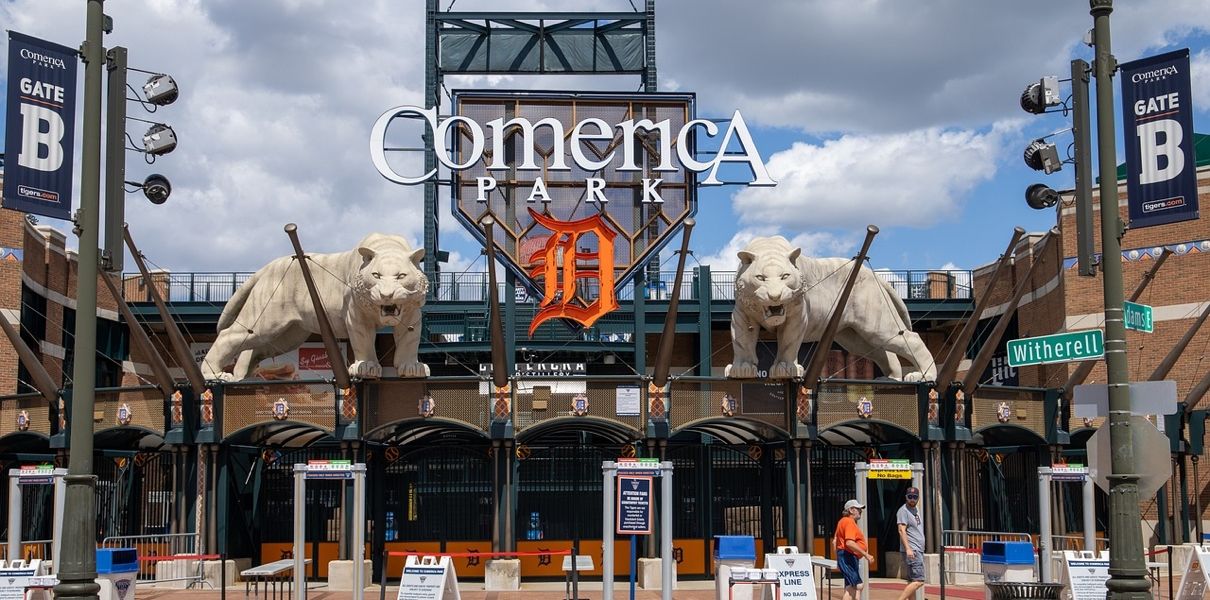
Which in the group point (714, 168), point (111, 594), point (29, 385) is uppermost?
point (714, 168)

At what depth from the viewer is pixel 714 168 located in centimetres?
3206

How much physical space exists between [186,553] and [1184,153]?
17.6 m

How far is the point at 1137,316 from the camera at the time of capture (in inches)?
541

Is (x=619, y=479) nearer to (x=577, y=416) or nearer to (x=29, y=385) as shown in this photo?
(x=577, y=416)

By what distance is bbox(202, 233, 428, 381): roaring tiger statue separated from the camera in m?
24.2

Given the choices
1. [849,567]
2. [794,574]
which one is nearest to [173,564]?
[794,574]

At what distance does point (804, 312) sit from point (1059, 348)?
11.4 metres

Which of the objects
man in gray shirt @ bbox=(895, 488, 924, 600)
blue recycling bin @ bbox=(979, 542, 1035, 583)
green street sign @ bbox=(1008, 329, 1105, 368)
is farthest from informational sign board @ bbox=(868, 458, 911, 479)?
green street sign @ bbox=(1008, 329, 1105, 368)

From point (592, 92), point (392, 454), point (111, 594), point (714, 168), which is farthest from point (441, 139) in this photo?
point (111, 594)

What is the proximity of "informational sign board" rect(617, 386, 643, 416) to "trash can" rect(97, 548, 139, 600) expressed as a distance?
8.97m

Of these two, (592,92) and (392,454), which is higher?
(592,92)

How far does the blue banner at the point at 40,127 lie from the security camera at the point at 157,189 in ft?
21.2

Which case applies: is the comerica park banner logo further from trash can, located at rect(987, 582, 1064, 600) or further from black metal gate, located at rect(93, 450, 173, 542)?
trash can, located at rect(987, 582, 1064, 600)

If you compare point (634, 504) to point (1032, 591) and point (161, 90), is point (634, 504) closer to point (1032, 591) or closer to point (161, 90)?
point (1032, 591)
